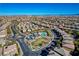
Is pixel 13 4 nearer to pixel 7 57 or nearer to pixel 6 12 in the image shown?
pixel 6 12

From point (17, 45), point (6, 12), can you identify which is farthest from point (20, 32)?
point (6, 12)

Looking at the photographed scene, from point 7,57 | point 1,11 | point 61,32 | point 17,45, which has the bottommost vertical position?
point 7,57

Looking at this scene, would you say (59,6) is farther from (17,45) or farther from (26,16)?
(17,45)

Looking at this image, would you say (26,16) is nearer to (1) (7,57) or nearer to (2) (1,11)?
(2) (1,11)

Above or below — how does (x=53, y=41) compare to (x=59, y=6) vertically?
below

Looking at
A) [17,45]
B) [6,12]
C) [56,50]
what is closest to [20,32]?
[17,45]

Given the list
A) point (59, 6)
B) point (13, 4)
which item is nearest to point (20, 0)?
point (13, 4)

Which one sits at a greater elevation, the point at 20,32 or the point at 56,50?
the point at 20,32

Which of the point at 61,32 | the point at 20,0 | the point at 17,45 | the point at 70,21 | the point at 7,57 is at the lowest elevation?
the point at 7,57
